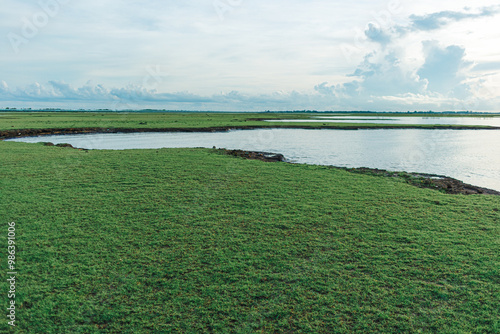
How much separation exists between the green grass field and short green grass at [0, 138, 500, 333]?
4 centimetres

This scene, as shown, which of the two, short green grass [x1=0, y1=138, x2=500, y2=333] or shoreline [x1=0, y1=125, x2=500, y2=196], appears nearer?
short green grass [x1=0, y1=138, x2=500, y2=333]

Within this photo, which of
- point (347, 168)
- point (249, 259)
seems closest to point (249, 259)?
point (249, 259)

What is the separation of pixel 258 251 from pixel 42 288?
16.9 ft

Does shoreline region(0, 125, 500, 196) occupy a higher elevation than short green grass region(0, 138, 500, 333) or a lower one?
higher

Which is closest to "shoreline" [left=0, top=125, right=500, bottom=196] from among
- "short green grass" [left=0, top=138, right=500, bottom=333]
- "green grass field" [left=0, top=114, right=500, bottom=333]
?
"short green grass" [left=0, top=138, right=500, bottom=333]

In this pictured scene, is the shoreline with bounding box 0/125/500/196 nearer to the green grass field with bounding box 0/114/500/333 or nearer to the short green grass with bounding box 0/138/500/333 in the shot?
the short green grass with bounding box 0/138/500/333

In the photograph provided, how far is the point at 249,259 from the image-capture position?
7871 millimetres

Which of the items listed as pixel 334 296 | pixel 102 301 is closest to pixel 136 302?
pixel 102 301

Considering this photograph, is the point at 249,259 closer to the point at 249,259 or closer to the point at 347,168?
the point at 249,259

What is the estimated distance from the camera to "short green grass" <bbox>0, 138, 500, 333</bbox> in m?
5.87

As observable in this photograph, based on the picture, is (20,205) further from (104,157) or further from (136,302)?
(104,157)

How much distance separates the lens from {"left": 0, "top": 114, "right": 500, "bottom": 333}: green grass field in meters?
5.87

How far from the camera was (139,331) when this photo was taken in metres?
5.55

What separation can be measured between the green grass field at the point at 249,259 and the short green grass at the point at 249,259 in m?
0.04
